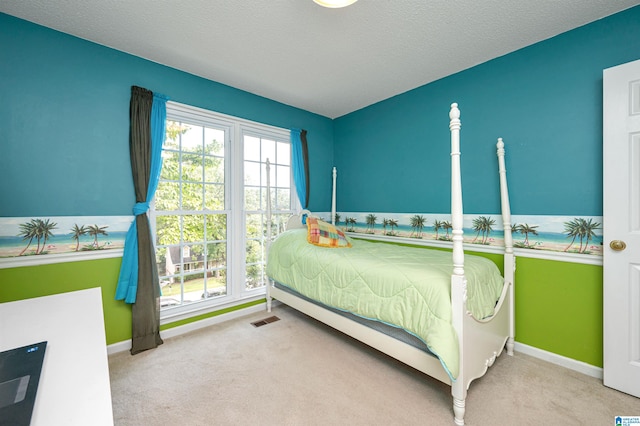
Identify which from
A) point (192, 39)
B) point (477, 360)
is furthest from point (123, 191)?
point (477, 360)

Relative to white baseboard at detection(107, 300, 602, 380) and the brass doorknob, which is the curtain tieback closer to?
white baseboard at detection(107, 300, 602, 380)

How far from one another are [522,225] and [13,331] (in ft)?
10.6

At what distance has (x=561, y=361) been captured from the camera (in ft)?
7.05

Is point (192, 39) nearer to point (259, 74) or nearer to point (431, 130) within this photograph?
point (259, 74)

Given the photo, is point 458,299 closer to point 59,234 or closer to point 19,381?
point 19,381

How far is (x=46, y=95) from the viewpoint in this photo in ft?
6.89

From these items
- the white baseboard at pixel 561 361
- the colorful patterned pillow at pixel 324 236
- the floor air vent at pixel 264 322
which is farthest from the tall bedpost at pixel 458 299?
the floor air vent at pixel 264 322

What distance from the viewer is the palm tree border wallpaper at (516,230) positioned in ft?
6.80

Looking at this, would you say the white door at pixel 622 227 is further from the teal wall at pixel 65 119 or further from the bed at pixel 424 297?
the teal wall at pixel 65 119

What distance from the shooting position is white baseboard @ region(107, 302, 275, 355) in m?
2.37

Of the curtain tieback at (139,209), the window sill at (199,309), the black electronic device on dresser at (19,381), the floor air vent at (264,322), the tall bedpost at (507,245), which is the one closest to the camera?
the black electronic device on dresser at (19,381)

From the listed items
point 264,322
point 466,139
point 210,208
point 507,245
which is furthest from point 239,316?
point 466,139

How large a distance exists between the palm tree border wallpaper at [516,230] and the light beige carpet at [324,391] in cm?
98

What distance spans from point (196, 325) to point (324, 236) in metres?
1.66
